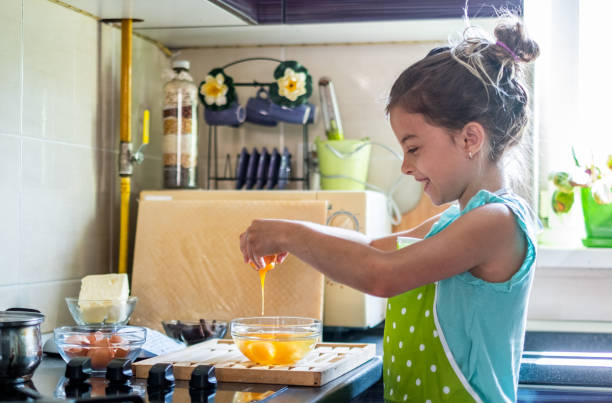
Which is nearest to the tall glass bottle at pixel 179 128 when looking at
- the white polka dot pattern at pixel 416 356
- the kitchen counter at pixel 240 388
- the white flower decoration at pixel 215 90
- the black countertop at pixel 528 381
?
the white flower decoration at pixel 215 90

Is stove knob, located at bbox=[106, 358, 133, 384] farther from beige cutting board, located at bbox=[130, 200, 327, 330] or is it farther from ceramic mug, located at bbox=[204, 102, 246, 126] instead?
→ ceramic mug, located at bbox=[204, 102, 246, 126]

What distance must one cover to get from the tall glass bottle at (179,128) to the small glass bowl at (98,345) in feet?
2.32

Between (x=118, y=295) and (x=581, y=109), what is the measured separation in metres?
1.22

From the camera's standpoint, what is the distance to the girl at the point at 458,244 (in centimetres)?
99

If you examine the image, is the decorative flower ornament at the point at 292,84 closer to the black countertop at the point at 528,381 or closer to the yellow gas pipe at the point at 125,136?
the yellow gas pipe at the point at 125,136

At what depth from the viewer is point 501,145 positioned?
3.60 ft

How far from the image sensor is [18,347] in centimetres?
99

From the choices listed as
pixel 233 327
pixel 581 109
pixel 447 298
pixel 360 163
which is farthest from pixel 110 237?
pixel 581 109

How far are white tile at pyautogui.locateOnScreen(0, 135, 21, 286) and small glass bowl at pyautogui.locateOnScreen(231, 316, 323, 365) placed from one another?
54 centimetres

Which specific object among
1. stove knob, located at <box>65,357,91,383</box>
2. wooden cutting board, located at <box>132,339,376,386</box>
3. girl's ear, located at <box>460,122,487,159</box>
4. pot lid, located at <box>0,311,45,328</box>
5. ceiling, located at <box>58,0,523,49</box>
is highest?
ceiling, located at <box>58,0,523,49</box>

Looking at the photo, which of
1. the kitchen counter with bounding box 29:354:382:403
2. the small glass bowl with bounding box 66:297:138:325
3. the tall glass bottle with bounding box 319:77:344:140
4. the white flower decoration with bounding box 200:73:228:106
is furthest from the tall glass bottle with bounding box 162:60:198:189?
the kitchen counter with bounding box 29:354:382:403

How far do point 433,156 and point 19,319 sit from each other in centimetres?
61

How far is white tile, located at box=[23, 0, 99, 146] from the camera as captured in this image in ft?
4.89

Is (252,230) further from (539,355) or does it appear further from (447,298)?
(539,355)
